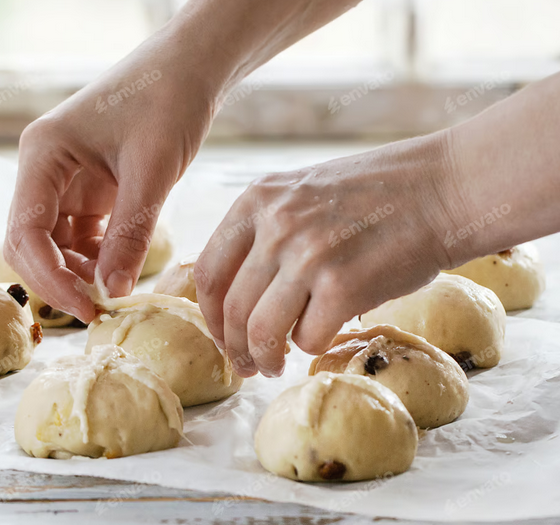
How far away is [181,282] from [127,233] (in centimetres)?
45

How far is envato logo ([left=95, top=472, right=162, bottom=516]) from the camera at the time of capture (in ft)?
3.89

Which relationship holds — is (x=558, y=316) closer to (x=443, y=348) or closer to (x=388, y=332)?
(x=443, y=348)

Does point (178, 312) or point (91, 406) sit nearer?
point (91, 406)

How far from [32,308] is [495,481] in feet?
4.70

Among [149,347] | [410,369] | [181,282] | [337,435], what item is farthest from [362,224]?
[181,282]

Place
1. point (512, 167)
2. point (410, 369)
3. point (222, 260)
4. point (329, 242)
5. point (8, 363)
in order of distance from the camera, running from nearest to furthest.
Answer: point (512, 167), point (329, 242), point (222, 260), point (410, 369), point (8, 363)

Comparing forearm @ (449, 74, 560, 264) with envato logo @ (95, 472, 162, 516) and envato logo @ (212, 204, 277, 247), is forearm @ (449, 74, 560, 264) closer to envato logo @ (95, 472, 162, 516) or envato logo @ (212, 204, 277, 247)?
envato logo @ (212, 204, 277, 247)

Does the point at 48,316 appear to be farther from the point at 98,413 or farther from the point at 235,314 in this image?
the point at 235,314

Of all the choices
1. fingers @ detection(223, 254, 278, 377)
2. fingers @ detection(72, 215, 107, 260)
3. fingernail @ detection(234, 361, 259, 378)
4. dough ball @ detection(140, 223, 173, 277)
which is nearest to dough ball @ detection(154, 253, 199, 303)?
fingers @ detection(72, 215, 107, 260)

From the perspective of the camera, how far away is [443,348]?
1848 millimetres

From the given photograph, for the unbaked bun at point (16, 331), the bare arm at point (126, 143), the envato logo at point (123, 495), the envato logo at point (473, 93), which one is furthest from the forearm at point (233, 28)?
the envato logo at point (473, 93)

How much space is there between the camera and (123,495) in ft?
3.97

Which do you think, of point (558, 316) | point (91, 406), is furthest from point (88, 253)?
point (558, 316)

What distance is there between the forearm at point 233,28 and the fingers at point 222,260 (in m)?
0.66
